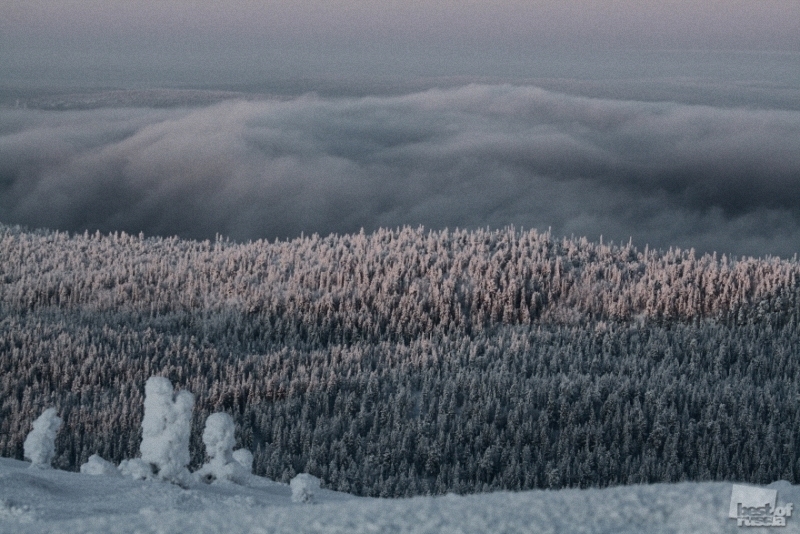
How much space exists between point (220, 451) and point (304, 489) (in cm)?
300

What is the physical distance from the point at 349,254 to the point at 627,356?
65.3 meters

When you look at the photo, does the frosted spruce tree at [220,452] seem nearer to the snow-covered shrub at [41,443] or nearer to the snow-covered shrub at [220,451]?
the snow-covered shrub at [220,451]

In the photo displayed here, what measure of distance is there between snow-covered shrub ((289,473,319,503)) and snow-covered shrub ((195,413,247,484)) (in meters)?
2.31

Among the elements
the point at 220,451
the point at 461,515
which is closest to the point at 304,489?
the point at 220,451

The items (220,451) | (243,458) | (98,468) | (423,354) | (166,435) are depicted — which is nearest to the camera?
(166,435)

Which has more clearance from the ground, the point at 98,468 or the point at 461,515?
the point at 461,515

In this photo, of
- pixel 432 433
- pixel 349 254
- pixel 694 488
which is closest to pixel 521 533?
pixel 694 488

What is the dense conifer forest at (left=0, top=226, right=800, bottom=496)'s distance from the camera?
71.9 m

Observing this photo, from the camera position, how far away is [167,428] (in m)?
21.9

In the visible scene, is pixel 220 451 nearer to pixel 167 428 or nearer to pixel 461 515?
pixel 167 428

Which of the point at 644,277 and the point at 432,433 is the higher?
the point at 644,277

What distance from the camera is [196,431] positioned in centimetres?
7369

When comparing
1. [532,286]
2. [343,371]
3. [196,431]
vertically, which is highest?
[532,286]

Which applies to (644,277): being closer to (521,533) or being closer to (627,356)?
(627,356)
